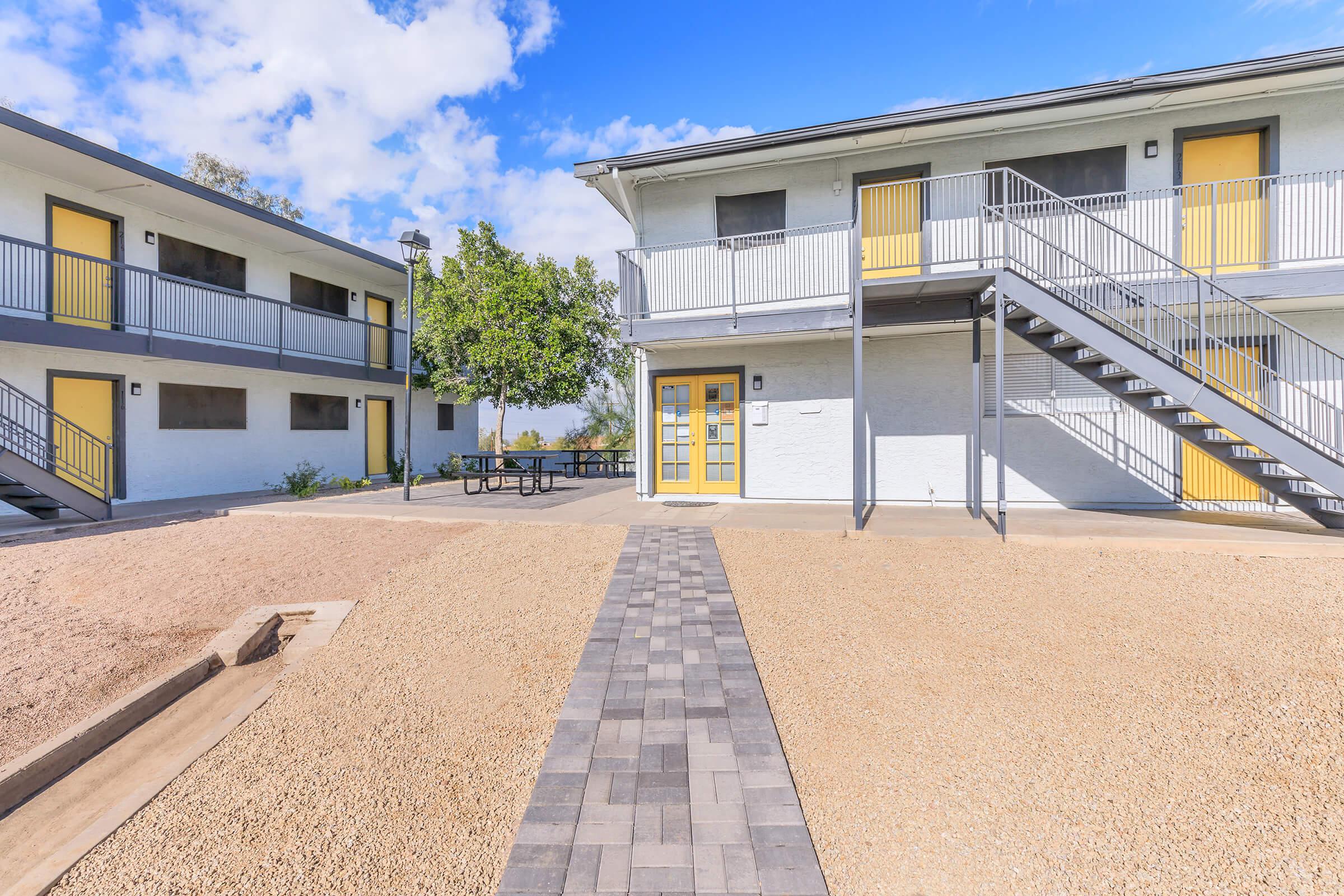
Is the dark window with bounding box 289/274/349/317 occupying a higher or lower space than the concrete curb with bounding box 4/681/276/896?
higher

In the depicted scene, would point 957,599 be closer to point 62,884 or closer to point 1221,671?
point 1221,671

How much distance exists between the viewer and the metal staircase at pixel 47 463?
791cm

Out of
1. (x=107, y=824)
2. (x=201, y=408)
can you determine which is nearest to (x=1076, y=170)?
(x=107, y=824)

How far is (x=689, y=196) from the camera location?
32.0 ft

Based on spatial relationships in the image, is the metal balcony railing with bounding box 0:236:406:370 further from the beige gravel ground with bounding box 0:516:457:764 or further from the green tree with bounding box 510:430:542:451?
the green tree with bounding box 510:430:542:451

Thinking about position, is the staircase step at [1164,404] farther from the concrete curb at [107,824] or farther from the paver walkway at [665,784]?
the concrete curb at [107,824]

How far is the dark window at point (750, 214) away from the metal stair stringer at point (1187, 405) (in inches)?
155

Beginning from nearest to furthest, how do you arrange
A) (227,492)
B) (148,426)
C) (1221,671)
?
(1221,671) < (148,426) < (227,492)

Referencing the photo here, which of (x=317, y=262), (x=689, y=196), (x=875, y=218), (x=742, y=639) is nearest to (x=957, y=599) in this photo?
(x=742, y=639)

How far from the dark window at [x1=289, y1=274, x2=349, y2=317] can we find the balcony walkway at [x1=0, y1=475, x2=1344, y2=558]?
533cm

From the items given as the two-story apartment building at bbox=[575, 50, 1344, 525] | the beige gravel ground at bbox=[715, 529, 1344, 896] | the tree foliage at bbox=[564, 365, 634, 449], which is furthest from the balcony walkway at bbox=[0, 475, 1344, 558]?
the tree foliage at bbox=[564, 365, 634, 449]

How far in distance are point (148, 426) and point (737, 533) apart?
1144 cm

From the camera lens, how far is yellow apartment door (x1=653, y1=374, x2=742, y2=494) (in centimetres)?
975

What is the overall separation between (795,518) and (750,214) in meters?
5.31
